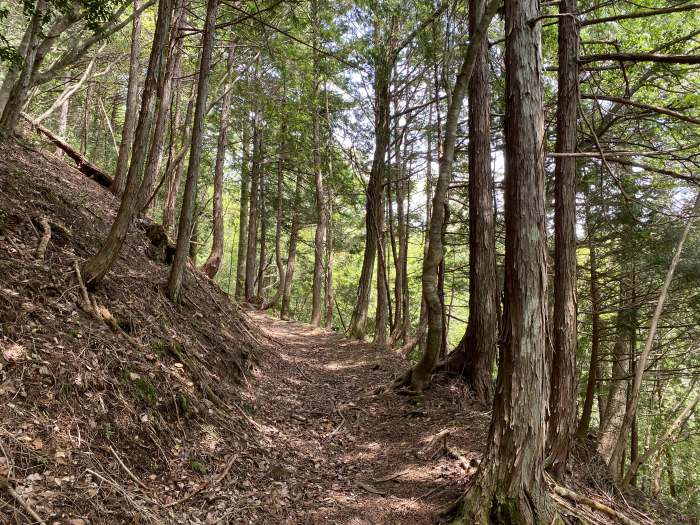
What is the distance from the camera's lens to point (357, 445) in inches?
239

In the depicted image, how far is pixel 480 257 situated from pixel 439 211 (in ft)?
5.60

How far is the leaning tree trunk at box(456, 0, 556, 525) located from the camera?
3.76 metres

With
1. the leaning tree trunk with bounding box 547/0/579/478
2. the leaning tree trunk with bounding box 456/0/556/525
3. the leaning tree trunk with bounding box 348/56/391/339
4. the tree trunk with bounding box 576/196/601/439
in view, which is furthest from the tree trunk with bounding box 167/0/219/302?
the tree trunk with bounding box 576/196/601/439

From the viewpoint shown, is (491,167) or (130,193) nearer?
(130,193)

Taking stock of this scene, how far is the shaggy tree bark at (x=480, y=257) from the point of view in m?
7.01

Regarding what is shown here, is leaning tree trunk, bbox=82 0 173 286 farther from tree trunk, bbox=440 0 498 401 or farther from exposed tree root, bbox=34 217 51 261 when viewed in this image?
tree trunk, bbox=440 0 498 401

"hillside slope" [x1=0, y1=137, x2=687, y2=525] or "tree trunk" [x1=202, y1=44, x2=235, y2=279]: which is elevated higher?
"tree trunk" [x1=202, y1=44, x2=235, y2=279]

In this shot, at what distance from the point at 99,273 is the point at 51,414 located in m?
2.22

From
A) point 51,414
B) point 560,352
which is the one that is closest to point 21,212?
point 51,414

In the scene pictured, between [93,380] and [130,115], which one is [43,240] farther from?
[130,115]

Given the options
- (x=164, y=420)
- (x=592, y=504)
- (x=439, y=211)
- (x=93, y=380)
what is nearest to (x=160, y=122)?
(x=439, y=211)

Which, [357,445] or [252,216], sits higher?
[252,216]

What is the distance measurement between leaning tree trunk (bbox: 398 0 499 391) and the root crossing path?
0.40 m

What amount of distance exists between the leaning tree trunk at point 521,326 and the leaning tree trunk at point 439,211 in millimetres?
1073
